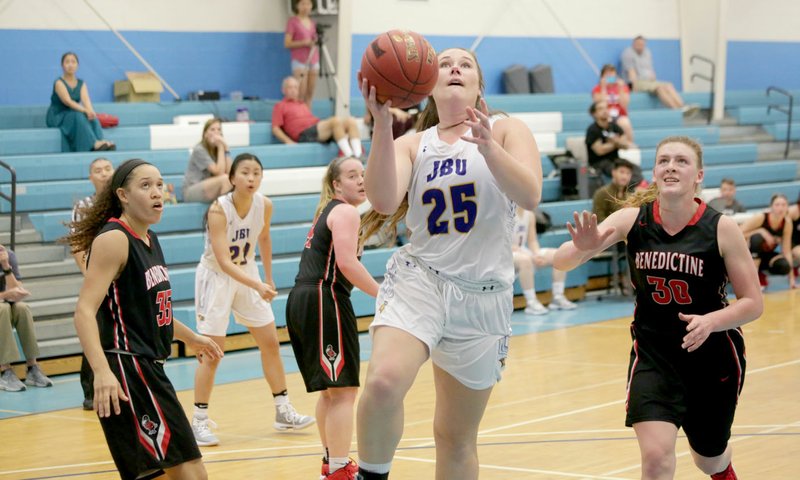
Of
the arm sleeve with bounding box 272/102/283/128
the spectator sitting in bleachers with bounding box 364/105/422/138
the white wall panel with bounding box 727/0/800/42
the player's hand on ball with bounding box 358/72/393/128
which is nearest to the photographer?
the player's hand on ball with bounding box 358/72/393/128

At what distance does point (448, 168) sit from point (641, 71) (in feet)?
51.5

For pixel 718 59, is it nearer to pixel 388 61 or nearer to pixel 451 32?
pixel 451 32

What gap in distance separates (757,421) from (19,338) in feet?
18.9

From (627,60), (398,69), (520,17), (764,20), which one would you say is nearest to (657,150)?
(398,69)

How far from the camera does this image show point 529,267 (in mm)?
12445

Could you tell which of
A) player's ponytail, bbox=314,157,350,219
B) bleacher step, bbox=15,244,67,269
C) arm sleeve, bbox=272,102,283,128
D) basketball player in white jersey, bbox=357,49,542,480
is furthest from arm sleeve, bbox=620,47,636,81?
basketball player in white jersey, bbox=357,49,542,480

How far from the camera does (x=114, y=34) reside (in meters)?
13.8

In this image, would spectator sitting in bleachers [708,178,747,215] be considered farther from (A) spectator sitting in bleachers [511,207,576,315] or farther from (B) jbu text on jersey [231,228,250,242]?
(B) jbu text on jersey [231,228,250,242]

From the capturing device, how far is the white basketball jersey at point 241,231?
23.6 feet

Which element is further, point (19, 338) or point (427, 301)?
point (19, 338)

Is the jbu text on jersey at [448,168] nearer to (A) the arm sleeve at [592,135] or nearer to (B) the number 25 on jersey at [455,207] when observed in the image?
(B) the number 25 on jersey at [455,207]

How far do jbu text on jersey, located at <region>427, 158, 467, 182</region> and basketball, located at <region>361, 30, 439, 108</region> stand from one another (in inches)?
10.2

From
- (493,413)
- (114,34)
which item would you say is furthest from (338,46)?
(493,413)

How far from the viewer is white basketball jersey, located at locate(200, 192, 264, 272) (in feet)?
23.6
